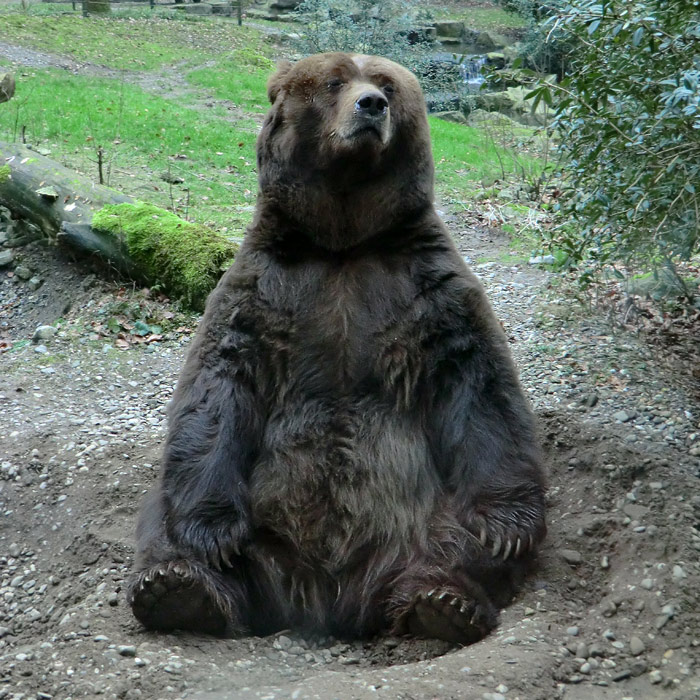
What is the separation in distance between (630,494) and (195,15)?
28903mm

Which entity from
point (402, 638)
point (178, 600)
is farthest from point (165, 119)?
point (402, 638)

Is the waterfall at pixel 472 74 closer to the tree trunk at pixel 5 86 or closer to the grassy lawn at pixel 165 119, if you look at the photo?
the grassy lawn at pixel 165 119

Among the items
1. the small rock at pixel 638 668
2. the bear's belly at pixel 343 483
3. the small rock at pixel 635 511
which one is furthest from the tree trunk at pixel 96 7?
the small rock at pixel 638 668

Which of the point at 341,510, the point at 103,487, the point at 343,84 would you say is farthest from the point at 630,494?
the point at 103,487

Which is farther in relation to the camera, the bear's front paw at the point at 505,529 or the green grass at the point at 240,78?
the green grass at the point at 240,78

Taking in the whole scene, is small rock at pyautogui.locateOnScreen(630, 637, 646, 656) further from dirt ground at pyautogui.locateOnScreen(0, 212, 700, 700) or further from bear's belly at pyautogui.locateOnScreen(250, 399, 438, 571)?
bear's belly at pyautogui.locateOnScreen(250, 399, 438, 571)

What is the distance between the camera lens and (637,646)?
11.2ft

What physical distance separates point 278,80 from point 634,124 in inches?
74.4

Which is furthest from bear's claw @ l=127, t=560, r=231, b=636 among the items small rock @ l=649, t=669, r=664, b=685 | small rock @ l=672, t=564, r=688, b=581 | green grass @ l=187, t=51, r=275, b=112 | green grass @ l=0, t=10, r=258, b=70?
green grass @ l=0, t=10, r=258, b=70

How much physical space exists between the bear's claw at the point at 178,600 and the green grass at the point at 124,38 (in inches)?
781

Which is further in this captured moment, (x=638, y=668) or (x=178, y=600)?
(x=178, y=600)

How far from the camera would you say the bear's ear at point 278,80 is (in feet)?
15.0

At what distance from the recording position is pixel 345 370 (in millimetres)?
4188

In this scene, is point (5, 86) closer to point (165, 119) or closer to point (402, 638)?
point (165, 119)
